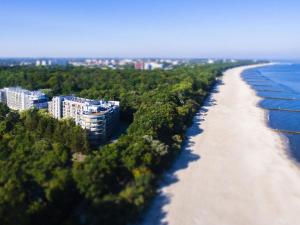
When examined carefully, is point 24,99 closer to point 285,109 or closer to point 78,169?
point 78,169

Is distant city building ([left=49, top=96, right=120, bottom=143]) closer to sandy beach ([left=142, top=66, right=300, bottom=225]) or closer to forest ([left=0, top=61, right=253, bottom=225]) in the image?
forest ([left=0, top=61, right=253, bottom=225])

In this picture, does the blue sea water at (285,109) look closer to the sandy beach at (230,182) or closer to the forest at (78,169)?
the sandy beach at (230,182)

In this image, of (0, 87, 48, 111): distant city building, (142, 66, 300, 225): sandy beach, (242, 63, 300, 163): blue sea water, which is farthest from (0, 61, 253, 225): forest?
(242, 63, 300, 163): blue sea water

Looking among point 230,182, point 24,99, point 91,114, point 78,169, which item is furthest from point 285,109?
point 78,169

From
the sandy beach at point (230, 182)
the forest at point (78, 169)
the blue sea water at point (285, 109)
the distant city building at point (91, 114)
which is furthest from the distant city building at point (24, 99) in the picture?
the blue sea water at point (285, 109)

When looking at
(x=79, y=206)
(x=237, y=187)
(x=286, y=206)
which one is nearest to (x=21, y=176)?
(x=79, y=206)

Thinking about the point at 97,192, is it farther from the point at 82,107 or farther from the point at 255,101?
the point at 255,101
